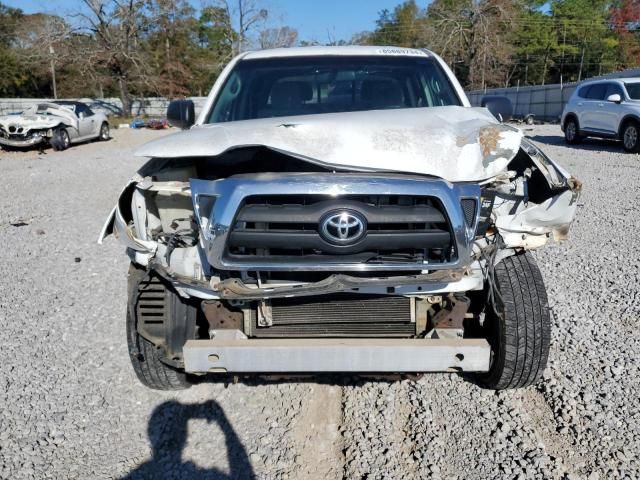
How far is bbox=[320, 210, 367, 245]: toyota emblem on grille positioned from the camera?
100 inches

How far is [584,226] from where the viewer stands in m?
7.46

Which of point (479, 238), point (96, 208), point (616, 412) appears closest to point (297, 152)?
point (479, 238)

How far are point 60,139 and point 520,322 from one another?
59.4 ft

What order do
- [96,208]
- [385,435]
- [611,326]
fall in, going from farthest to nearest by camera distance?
[96,208] < [611,326] < [385,435]

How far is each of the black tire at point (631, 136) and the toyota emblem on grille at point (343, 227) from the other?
47.4ft

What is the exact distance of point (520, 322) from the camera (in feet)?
9.89

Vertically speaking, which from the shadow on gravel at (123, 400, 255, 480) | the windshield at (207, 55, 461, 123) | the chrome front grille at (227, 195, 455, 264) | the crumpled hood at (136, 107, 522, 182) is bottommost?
the shadow on gravel at (123, 400, 255, 480)

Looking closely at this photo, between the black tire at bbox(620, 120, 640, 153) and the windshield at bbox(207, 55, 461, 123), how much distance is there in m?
12.3

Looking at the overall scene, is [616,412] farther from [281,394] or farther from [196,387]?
[196,387]

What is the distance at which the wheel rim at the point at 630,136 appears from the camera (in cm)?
1462

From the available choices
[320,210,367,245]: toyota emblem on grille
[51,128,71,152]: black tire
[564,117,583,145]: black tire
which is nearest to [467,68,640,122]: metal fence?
[564,117,583,145]: black tire

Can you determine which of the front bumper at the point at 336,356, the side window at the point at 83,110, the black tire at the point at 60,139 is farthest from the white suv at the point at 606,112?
the side window at the point at 83,110

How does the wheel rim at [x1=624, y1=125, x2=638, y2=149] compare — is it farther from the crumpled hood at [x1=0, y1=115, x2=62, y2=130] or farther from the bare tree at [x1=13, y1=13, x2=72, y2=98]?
the bare tree at [x1=13, y1=13, x2=72, y2=98]

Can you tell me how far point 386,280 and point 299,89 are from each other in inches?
84.1
